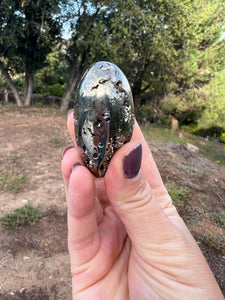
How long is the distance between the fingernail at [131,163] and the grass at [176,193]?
3.41 m

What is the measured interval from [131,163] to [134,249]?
2.03ft

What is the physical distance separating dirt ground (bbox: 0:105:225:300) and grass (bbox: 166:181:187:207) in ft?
0.29

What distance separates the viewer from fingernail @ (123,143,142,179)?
4.51 feet

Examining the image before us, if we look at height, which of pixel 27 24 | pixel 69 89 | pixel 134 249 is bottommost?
pixel 134 249

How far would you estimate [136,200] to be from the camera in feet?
4.66

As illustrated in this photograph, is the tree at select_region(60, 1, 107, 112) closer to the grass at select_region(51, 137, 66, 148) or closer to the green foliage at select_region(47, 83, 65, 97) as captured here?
the grass at select_region(51, 137, 66, 148)

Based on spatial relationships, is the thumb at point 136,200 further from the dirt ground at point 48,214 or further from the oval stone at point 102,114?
the dirt ground at point 48,214

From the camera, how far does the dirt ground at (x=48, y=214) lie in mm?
2854

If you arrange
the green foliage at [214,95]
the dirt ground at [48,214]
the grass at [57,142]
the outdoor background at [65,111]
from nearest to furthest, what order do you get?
1. the dirt ground at [48,214]
2. the outdoor background at [65,111]
3. the grass at [57,142]
4. the green foliage at [214,95]

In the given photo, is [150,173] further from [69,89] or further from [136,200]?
→ [69,89]

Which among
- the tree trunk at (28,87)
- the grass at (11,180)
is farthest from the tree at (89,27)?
the grass at (11,180)

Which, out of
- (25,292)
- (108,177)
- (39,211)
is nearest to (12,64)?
(39,211)

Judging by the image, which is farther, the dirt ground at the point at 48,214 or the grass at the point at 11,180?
the grass at the point at 11,180

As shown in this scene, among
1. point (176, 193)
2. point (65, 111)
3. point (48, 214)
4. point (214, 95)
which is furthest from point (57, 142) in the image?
point (214, 95)
